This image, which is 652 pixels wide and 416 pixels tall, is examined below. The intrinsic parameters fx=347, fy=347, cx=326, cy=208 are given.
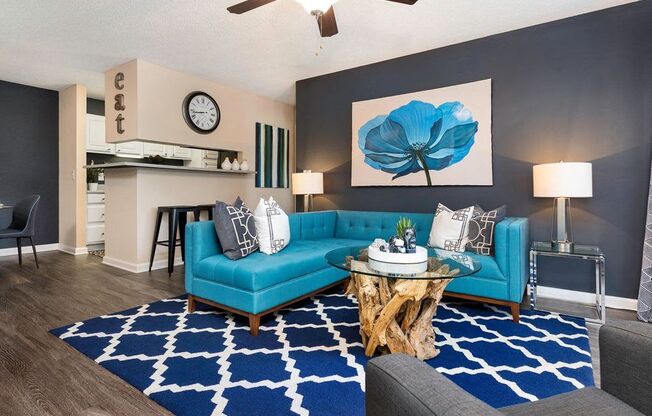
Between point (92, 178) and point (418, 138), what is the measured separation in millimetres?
5227

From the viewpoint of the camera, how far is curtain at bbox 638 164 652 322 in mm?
2672

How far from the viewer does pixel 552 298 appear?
317 centimetres

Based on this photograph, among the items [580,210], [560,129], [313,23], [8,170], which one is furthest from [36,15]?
[580,210]

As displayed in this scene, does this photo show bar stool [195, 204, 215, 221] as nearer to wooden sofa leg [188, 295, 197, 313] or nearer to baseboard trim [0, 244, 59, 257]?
wooden sofa leg [188, 295, 197, 313]

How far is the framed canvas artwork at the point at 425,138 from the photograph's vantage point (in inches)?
138

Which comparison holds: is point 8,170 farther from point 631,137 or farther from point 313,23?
point 631,137

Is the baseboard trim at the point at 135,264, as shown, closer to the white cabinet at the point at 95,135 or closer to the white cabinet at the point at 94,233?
the white cabinet at the point at 94,233

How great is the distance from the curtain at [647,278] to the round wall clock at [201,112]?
467cm

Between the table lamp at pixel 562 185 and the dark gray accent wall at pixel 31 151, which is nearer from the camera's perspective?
the table lamp at pixel 562 185

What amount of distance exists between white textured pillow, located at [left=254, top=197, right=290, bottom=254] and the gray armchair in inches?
81.3

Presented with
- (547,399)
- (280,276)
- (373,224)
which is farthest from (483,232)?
(547,399)

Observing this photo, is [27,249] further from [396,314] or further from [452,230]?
[452,230]

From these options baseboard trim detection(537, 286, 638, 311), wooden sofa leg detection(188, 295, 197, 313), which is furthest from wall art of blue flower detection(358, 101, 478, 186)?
wooden sofa leg detection(188, 295, 197, 313)

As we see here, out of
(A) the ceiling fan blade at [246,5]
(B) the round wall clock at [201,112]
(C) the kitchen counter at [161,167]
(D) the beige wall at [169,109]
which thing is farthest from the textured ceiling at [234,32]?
(C) the kitchen counter at [161,167]
